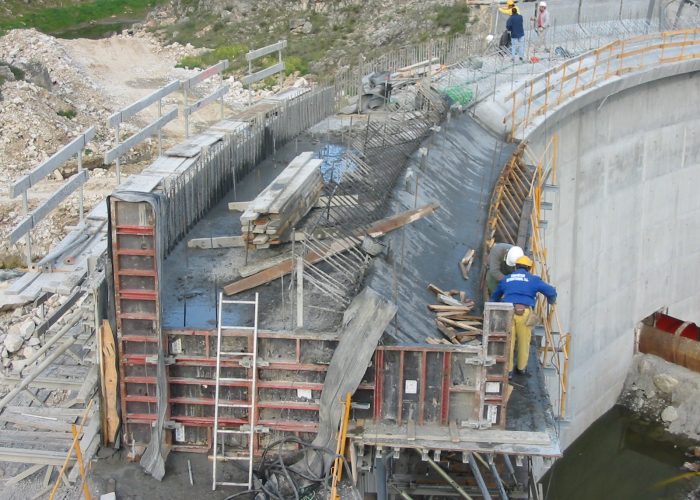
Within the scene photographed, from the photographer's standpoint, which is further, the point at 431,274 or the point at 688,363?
the point at 688,363

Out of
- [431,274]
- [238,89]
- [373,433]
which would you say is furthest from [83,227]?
[238,89]

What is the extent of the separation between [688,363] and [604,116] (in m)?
8.22

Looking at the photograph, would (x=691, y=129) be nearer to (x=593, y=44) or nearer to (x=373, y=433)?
(x=593, y=44)

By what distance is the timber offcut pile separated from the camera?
47.3 feet

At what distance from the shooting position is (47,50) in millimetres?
43781

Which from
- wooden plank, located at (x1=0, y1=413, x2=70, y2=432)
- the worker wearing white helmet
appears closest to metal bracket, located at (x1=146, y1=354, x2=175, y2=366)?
wooden plank, located at (x1=0, y1=413, x2=70, y2=432)

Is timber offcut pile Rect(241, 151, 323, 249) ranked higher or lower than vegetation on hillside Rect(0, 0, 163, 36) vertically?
lower

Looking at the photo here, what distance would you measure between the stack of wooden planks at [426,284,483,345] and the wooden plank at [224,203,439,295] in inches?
62.7

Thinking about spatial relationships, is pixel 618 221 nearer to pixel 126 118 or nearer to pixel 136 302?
pixel 126 118

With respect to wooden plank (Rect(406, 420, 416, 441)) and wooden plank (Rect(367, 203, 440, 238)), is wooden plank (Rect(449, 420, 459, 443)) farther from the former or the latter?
wooden plank (Rect(367, 203, 440, 238))

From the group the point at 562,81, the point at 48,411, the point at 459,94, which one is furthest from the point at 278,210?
the point at 562,81

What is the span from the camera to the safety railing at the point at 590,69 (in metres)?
23.9

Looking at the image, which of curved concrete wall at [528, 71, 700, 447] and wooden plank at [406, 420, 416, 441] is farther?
curved concrete wall at [528, 71, 700, 447]

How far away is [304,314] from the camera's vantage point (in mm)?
12539
